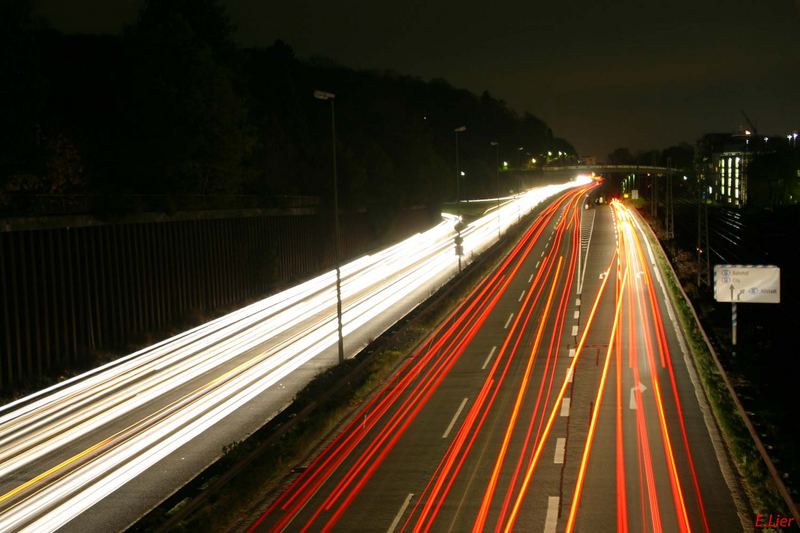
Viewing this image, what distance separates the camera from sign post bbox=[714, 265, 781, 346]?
1136 inches

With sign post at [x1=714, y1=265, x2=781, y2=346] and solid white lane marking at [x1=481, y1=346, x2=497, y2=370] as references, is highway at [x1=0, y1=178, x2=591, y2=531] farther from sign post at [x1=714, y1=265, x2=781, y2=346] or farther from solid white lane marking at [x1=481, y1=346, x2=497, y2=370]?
sign post at [x1=714, y1=265, x2=781, y2=346]

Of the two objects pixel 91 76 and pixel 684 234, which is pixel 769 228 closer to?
pixel 684 234

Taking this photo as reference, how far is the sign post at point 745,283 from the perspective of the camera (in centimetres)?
2884

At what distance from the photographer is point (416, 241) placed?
67.9m

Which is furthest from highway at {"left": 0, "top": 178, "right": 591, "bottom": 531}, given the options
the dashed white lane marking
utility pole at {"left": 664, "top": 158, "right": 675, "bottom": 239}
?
utility pole at {"left": 664, "top": 158, "right": 675, "bottom": 239}

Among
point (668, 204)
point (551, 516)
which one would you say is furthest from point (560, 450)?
point (668, 204)

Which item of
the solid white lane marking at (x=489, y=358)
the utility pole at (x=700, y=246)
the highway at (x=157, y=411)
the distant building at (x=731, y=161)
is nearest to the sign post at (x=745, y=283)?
the solid white lane marking at (x=489, y=358)

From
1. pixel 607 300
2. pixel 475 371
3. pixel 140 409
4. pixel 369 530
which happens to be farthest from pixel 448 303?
pixel 369 530

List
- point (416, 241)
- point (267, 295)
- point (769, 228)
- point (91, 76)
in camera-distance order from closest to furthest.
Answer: point (267, 295)
point (91, 76)
point (416, 241)
point (769, 228)

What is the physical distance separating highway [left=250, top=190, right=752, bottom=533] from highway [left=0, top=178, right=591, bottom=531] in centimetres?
308

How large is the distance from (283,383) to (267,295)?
860 inches

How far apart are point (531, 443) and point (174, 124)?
32433 millimetres

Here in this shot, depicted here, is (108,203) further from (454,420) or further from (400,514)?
(400,514)

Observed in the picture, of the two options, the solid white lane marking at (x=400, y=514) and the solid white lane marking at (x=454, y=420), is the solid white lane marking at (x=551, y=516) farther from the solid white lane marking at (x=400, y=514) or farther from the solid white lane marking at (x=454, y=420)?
the solid white lane marking at (x=454, y=420)
